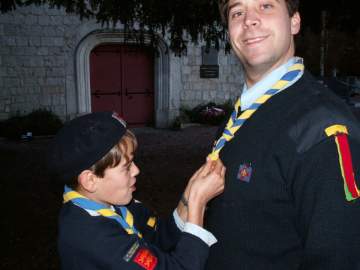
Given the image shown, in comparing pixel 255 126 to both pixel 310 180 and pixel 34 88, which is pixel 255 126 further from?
pixel 34 88

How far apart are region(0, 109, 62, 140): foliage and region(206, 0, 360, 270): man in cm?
977

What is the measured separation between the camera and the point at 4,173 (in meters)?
7.12

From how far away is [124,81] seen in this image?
12430 millimetres

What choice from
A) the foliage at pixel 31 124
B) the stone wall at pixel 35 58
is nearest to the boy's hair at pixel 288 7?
the foliage at pixel 31 124

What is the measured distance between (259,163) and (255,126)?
17 centimetres

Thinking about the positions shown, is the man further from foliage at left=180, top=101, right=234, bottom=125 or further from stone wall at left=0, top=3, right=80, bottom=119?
foliage at left=180, top=101, right=234, bottom=125

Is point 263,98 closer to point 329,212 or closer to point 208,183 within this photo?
point 208,183

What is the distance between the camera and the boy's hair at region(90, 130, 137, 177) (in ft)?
5.32

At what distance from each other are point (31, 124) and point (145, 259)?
9.98 metres

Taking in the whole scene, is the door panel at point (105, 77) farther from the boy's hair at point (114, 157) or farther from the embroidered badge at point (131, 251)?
the embroidered badge at point (131, 251)

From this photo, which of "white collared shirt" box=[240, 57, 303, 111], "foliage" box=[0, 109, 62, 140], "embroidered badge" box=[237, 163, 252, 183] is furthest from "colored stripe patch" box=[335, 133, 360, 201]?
"foliage" box=[0, 109, 62, 140]

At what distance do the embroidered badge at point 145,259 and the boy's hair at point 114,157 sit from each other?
39 centimetres

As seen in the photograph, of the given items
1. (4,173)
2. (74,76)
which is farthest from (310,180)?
(74,76)

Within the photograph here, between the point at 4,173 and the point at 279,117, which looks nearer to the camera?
the point at 279,117
